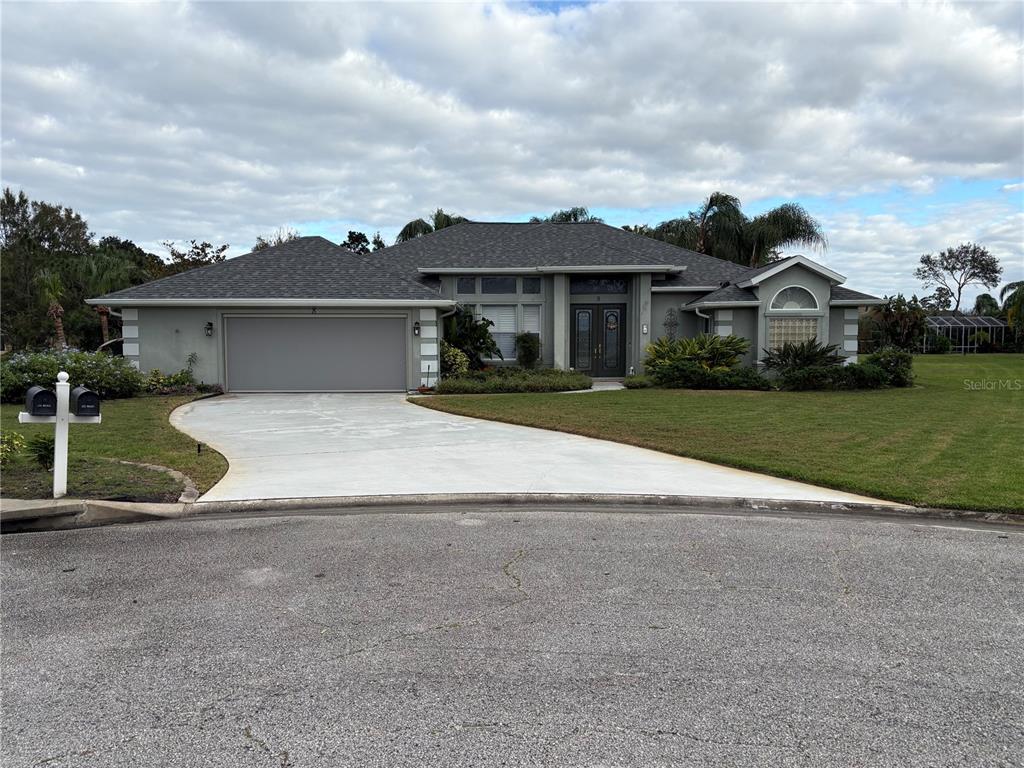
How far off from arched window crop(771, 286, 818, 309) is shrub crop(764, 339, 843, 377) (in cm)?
164

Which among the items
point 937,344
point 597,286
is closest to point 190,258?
point 597,286

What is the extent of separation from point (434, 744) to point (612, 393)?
14.9m

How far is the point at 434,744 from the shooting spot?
2.83 meters

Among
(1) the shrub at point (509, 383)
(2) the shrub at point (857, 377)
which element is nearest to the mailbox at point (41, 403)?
(1) the shrub at point (509, 383)

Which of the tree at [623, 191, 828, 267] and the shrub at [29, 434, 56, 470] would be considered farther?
the tree at [623, 191, 828, 267]

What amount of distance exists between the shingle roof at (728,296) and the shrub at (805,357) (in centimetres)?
201

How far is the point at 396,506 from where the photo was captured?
6844 millimetres

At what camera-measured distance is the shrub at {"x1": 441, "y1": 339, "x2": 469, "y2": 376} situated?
64.3 ft

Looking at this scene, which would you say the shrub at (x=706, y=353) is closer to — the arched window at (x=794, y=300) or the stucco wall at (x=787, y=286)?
the stucco wall at (x=787, y=286)

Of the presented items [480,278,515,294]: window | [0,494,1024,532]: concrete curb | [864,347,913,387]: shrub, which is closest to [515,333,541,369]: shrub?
[480,278,515,294]: window

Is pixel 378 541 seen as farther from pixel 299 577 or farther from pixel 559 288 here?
pixel 559 288

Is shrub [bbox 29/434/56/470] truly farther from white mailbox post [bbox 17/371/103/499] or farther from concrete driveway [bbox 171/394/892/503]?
concrete driveway [bbox 171/394/892/503]

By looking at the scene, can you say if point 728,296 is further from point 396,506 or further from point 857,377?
point 396,506

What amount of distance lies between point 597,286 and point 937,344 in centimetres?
3462
